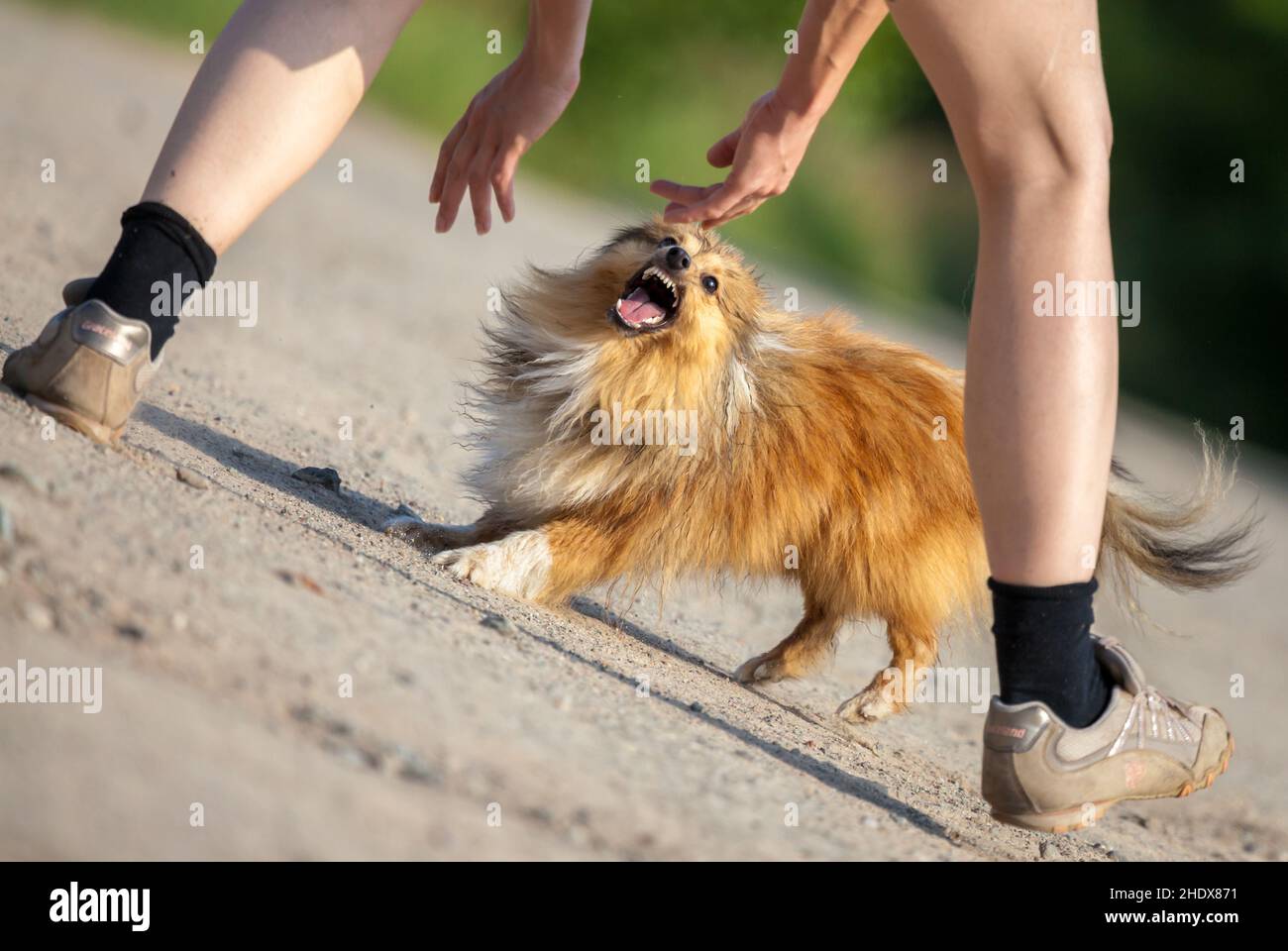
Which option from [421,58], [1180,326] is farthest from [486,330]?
[1180,326]

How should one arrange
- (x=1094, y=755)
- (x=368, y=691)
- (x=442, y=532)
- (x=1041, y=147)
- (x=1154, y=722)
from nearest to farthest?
(x=368, y=691)
(x=1041, y=147)
(x=1094, y=755)
(x=1154, y=722)
(x=442, y=532)

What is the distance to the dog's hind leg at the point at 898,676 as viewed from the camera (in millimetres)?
4043

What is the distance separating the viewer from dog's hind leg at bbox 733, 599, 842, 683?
419 centimetres

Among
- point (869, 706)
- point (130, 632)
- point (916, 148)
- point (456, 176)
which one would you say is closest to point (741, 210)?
point (456, 176)

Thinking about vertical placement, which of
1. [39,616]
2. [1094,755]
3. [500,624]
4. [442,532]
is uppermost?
[442,532]

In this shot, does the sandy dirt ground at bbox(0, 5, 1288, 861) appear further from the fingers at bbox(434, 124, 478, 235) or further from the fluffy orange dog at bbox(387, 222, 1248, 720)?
the fingers at bbox(434, 124, 478, 235)

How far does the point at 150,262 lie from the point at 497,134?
42.1 inches

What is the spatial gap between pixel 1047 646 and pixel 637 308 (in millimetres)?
1836

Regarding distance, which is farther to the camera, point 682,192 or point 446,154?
→ point 446,154

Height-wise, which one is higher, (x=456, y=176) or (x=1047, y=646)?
(x=456, y=176)

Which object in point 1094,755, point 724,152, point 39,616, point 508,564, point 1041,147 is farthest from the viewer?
point 508,564

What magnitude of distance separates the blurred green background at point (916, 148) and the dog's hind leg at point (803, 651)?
12.3 m

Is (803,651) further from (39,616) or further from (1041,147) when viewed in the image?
(39,616)

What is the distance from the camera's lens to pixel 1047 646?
8.45 ft
